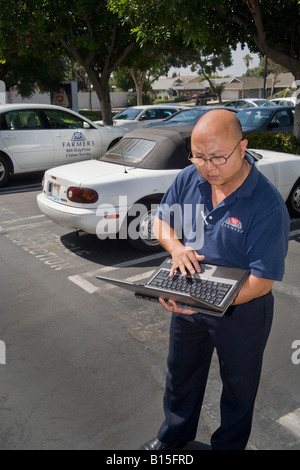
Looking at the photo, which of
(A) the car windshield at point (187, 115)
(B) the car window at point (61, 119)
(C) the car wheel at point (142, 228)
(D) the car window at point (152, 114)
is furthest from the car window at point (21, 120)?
(D) the car window at point (152, 114)

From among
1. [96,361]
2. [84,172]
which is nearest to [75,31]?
[84,172]

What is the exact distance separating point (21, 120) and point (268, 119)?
227 inches

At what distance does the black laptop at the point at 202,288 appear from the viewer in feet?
6.81

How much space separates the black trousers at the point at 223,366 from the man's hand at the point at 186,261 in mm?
235

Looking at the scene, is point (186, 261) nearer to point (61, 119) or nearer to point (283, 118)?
point (61, 119)

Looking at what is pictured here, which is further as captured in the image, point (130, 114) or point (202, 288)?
point (130, 114)

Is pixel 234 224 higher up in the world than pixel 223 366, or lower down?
higher up

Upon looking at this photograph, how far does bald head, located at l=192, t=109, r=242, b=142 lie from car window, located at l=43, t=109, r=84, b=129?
28.9ft

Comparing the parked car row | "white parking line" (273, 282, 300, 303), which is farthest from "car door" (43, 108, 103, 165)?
"white parking line" (273, 282, 300, 303)

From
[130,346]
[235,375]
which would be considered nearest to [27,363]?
[130,346]

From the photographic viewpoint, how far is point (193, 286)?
221cm

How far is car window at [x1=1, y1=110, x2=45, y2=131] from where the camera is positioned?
985cm

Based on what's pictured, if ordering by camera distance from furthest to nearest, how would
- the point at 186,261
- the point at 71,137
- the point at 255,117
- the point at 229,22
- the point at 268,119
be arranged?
the point at 255,117, the point at 268,119, the point at 229,22, the point at 71,137, the point at 186,261

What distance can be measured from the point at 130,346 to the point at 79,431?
102cm
